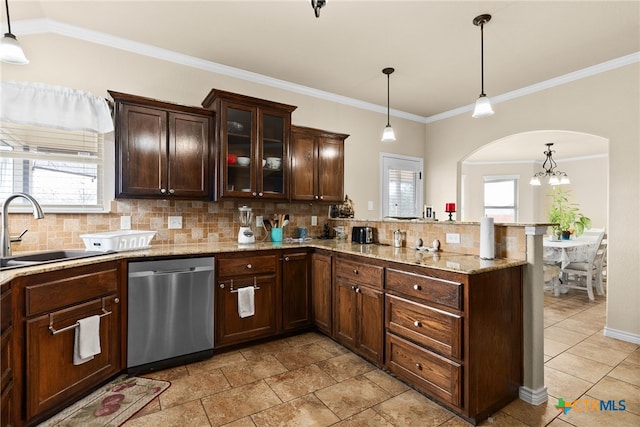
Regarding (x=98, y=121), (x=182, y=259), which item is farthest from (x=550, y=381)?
(x=98, y=121)

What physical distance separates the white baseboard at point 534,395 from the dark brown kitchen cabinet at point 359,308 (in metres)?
0.93

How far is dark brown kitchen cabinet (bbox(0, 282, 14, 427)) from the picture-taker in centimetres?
150

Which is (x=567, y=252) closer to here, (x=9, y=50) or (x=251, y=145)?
(x=251, y=145)

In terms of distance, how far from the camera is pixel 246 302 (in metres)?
2.74

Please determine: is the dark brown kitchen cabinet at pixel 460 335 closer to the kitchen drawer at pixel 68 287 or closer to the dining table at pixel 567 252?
the kitchen drawer at pixel 68 287

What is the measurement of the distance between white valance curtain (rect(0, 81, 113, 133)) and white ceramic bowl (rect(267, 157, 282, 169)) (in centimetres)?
137

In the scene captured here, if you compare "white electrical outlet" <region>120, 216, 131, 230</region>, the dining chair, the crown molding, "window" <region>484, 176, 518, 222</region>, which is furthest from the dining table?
"white electrical outlet" <region>120, 216, 131, 230</region>

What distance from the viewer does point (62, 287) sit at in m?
1.87

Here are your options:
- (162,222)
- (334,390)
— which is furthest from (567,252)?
(162,222)

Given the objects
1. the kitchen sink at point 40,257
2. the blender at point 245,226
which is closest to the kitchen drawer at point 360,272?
the blender at point 245,226

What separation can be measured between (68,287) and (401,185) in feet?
13.4

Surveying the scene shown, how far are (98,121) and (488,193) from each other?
858cm

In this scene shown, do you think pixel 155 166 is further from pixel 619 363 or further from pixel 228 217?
pixel 619 363

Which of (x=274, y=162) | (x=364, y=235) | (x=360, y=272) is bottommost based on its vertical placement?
(x=360, y=272)
